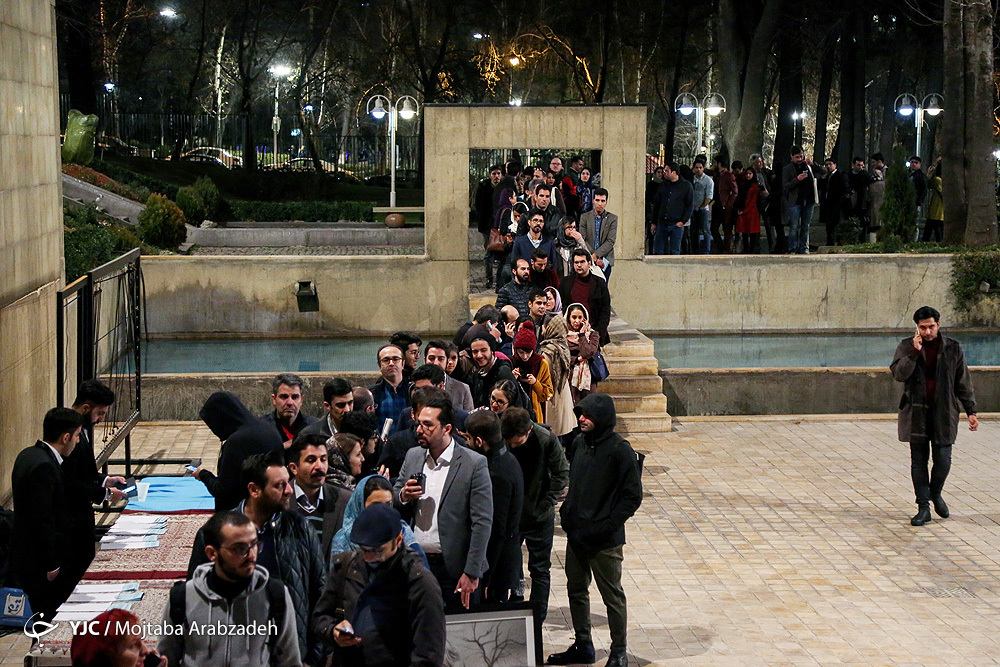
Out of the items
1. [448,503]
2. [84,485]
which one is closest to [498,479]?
[448,503]

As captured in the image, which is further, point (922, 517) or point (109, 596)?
point (922, 517)

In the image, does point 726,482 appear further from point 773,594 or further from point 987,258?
point 987,258

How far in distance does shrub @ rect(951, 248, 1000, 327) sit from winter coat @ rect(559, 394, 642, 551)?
17133 millimetres

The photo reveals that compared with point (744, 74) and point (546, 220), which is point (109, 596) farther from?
point (744, 74)

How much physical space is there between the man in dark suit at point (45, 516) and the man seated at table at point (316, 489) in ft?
5.41

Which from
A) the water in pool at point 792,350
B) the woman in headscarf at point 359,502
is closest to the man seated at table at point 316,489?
the woman in headscarf at point 359,502

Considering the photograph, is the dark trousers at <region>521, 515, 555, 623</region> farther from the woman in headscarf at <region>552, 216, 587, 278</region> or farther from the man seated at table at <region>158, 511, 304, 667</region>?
the woman in headscarf at <region>552, 216, 587, 278</region>

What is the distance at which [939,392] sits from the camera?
11.0 m

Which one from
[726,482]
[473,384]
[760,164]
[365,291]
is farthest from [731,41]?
[473,384]

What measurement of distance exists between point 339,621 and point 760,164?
20330 mm

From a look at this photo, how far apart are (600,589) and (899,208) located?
62.6ft

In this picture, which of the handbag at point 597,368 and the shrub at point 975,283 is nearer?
the handbag at point 597,368

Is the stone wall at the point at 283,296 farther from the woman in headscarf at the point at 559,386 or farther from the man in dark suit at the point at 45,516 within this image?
the man in dark suit at the point at 45,516

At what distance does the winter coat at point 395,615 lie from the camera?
17.8 feet
